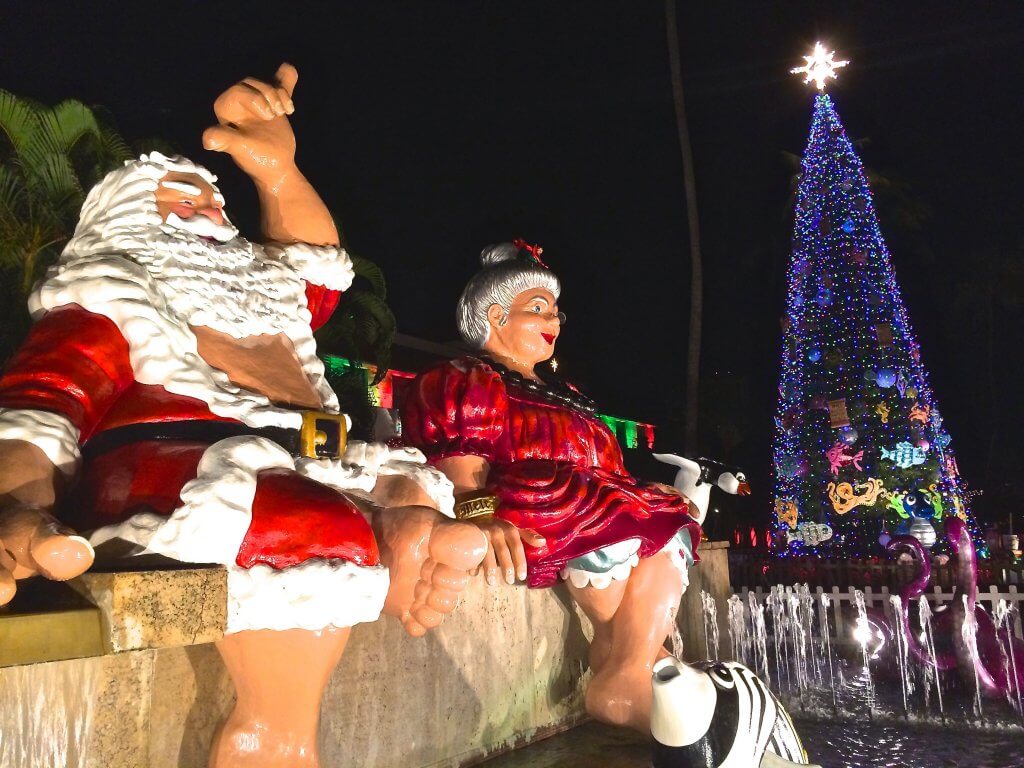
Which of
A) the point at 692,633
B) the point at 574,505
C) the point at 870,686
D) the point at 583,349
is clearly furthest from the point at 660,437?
the point at 574,505

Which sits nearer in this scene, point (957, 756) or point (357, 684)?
point (357, 684)

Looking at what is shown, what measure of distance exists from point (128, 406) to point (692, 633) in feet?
12.3

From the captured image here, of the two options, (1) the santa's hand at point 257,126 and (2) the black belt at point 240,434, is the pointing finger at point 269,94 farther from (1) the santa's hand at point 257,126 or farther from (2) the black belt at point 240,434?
(2) the black belt at point 240,434

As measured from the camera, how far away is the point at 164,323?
194 cm

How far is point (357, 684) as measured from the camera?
2.50 metres

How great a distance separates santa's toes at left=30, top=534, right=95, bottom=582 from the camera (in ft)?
4.10

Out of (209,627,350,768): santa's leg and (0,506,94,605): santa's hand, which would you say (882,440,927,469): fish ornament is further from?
(0,506,94,605): santa's hand

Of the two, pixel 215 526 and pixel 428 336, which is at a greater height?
pixel 428 336

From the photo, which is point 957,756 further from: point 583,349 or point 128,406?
point 583,349

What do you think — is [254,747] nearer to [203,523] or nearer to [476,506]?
[203,523]

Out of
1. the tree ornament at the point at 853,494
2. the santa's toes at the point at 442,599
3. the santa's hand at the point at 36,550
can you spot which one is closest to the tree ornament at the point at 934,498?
the tree ornament at the point at 853,494

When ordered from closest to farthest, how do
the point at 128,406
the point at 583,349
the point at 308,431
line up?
the point at 128,406 → the point at 308,431 → the point at 583,349

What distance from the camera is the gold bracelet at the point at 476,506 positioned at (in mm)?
2547

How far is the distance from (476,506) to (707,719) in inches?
38.0
